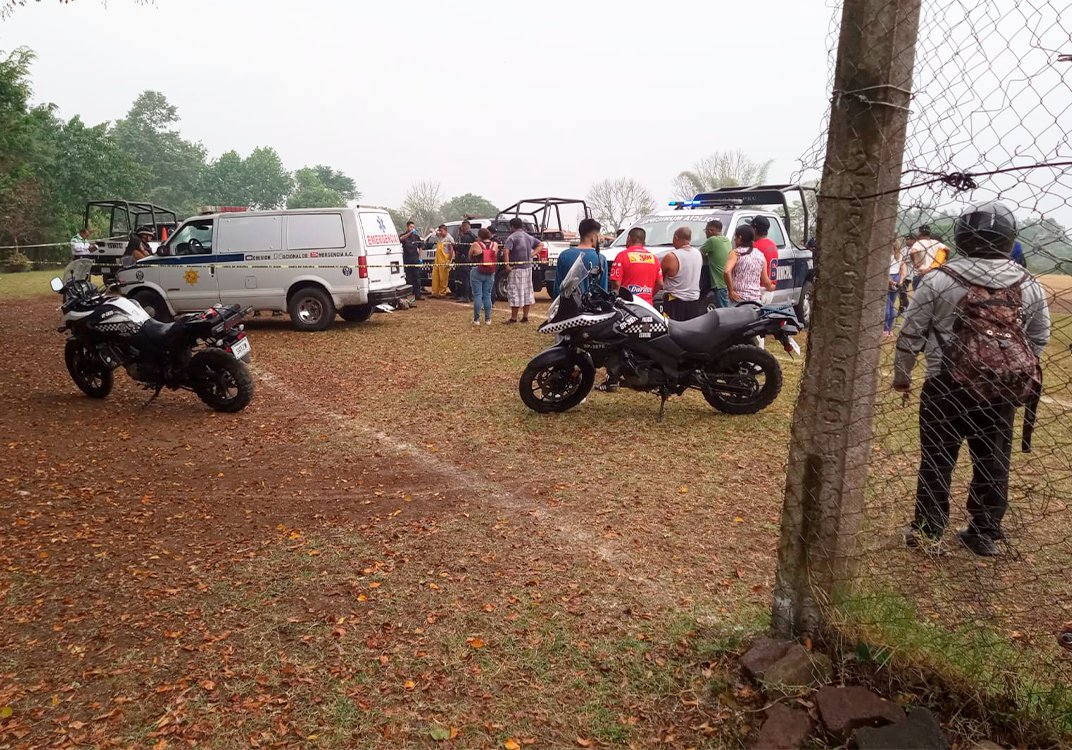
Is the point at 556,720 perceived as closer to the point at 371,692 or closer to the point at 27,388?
Answer: the point at 371,692

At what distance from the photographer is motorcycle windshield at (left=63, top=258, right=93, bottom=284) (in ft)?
26.3

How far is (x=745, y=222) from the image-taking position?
11.2 metres

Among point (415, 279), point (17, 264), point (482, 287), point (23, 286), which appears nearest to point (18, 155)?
point (17, 264)

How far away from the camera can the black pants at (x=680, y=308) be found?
9.56 metres

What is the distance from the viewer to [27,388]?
28.0 ft

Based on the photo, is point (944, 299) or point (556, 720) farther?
point (944, 299)

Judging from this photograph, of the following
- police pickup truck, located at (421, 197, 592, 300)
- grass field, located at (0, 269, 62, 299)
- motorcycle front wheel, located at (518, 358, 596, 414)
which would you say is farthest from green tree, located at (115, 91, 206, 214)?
motorcycle front wheel, located at (518, 358, 596, 414)

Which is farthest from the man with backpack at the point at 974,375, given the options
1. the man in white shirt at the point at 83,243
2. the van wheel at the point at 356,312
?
the man in white shirt at the point at 83,243

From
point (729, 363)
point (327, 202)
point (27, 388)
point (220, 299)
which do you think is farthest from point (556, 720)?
point (327, 202)

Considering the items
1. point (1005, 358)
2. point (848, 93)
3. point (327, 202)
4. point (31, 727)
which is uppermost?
point (327, 202)

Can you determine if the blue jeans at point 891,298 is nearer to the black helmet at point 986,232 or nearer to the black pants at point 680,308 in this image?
the black helmet at point 986,232

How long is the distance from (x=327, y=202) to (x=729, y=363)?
320ft

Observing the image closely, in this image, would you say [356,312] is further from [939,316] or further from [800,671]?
[800,671]

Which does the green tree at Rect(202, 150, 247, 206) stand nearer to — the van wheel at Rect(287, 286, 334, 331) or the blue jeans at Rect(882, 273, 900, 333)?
the van wheel at Rect(287, 286, 334, 331)
